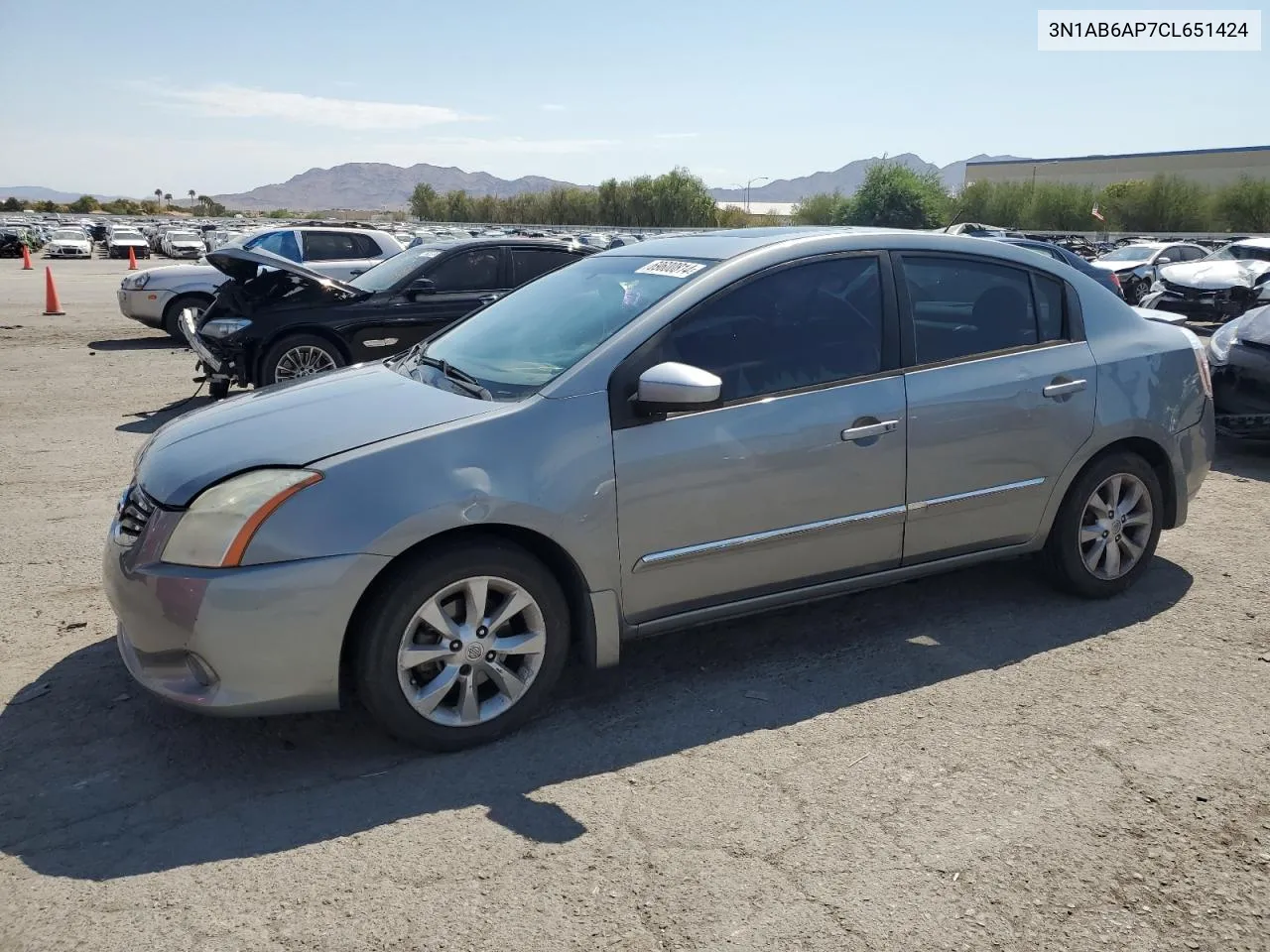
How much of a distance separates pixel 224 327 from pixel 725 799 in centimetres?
779

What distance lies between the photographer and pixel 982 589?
525cm

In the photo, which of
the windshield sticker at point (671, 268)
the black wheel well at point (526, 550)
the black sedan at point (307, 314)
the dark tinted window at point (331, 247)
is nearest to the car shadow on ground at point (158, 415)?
the black sedan at point (307, 314)

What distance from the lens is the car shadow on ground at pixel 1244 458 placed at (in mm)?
7801

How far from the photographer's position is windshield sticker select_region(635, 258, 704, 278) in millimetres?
4273

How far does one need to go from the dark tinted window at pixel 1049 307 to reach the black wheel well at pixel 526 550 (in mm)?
2482

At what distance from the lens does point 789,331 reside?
4234mm

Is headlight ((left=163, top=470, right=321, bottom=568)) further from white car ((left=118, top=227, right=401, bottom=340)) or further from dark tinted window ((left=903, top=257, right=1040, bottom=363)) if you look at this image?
white car ((left=118, top=227, right=401, bottom=340))

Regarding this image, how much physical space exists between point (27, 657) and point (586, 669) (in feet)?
7.47

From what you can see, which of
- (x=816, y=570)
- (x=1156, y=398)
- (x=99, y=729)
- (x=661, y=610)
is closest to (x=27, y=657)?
(x=99, y=729)

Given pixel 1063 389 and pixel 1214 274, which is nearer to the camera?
pixel 1063 389

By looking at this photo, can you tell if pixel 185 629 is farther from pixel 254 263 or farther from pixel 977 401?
pixel 254 263

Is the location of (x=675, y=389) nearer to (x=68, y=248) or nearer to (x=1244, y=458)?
(x=1244, y=458)

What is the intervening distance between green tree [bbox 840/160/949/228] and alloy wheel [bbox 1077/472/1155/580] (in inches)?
2946

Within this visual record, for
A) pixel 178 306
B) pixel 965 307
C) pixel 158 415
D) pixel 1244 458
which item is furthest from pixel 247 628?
pixel 178 306
